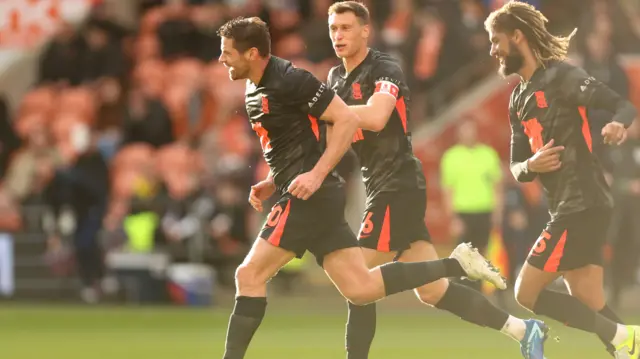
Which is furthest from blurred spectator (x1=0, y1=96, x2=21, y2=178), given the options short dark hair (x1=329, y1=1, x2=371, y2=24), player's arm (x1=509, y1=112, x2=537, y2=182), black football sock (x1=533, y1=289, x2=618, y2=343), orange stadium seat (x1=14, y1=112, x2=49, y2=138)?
black football sock (x1=533, y1=289, x2=618, y2=343)

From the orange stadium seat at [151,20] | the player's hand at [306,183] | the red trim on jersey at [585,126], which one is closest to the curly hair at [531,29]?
the red trim on jersey at [585,126]

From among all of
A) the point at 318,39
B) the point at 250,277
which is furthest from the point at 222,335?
the point at 318,39

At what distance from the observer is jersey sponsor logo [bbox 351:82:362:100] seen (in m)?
9.60

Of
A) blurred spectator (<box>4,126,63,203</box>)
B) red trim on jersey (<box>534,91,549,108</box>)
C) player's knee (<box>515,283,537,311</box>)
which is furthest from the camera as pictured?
blurred spectator (<box>4,126,63,203</box>)

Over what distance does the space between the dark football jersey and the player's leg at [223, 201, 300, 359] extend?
172 cm

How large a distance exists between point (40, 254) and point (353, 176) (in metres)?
4.76

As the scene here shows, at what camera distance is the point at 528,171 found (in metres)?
9.27

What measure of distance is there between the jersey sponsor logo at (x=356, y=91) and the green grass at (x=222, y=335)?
3.24 metres

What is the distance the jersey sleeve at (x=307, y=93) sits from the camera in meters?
8.64

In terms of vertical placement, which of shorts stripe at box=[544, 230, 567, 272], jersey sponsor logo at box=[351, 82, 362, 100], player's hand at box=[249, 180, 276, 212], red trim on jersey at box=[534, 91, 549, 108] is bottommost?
shorts stripe at box=[544, 230, 567, 272]

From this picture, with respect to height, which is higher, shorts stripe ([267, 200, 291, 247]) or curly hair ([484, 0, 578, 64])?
curly hair ([484, 0, 578, 64])

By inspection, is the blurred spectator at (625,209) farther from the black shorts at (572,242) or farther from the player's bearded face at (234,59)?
the player's bearded face at (234,59)

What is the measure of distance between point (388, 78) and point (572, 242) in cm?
161

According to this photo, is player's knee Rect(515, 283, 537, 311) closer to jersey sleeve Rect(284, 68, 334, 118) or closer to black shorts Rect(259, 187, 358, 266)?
black shorts Rect(259, 187, 358, 266)
